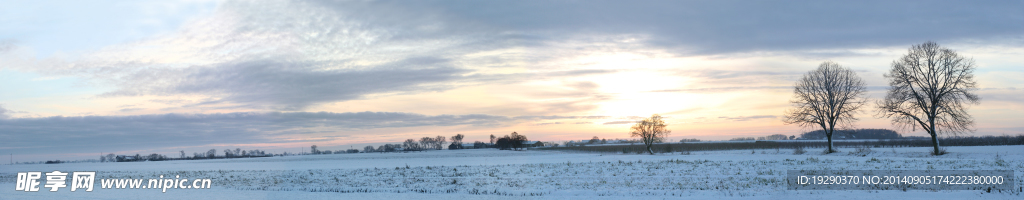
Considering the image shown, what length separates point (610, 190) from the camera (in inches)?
707

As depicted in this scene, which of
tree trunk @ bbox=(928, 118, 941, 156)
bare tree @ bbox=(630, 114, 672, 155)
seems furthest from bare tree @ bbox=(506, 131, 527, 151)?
tree trunk @ bbox=(928, 118, 941, 156)

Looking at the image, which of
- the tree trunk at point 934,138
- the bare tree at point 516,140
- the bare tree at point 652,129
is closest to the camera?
the tree trunk at point 934,138

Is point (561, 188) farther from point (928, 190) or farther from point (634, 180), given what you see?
point (928, 190)

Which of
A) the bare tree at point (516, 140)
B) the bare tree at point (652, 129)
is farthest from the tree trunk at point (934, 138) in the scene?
the bare tree at point (516, 140)

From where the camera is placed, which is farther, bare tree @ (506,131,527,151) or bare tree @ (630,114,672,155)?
bare tree @ (506,131,527,151)

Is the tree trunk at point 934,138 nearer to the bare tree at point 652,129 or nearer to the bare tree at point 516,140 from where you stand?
the bare tree at point 652,129

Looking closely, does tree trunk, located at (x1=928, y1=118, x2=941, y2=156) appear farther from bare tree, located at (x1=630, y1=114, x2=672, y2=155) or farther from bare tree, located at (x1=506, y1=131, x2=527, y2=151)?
bare tree, located at (x1=506, y1=131, x2=527, y2=151)

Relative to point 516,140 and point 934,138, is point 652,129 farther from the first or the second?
point 516,140

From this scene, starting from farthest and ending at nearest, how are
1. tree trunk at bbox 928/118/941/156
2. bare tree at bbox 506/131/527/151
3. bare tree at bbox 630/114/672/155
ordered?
1. bare tree at bbox 506/131/527/151
2. bare tree at bbox 630/114/672/155
3. tree trunk at bbox 928/118/941/156

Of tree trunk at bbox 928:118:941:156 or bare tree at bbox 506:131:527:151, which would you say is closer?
tree trunk at bbox 928:118:941:156

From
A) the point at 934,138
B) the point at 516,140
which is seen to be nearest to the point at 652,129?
the point at 934,138

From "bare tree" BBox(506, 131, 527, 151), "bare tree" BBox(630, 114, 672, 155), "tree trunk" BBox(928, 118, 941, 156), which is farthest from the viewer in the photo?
"bare tree" BBox(506, 131, 527, 151)

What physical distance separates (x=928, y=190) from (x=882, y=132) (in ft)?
555

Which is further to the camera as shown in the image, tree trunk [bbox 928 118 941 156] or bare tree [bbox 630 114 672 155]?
bare tree [bbox 630 114 672 155]
